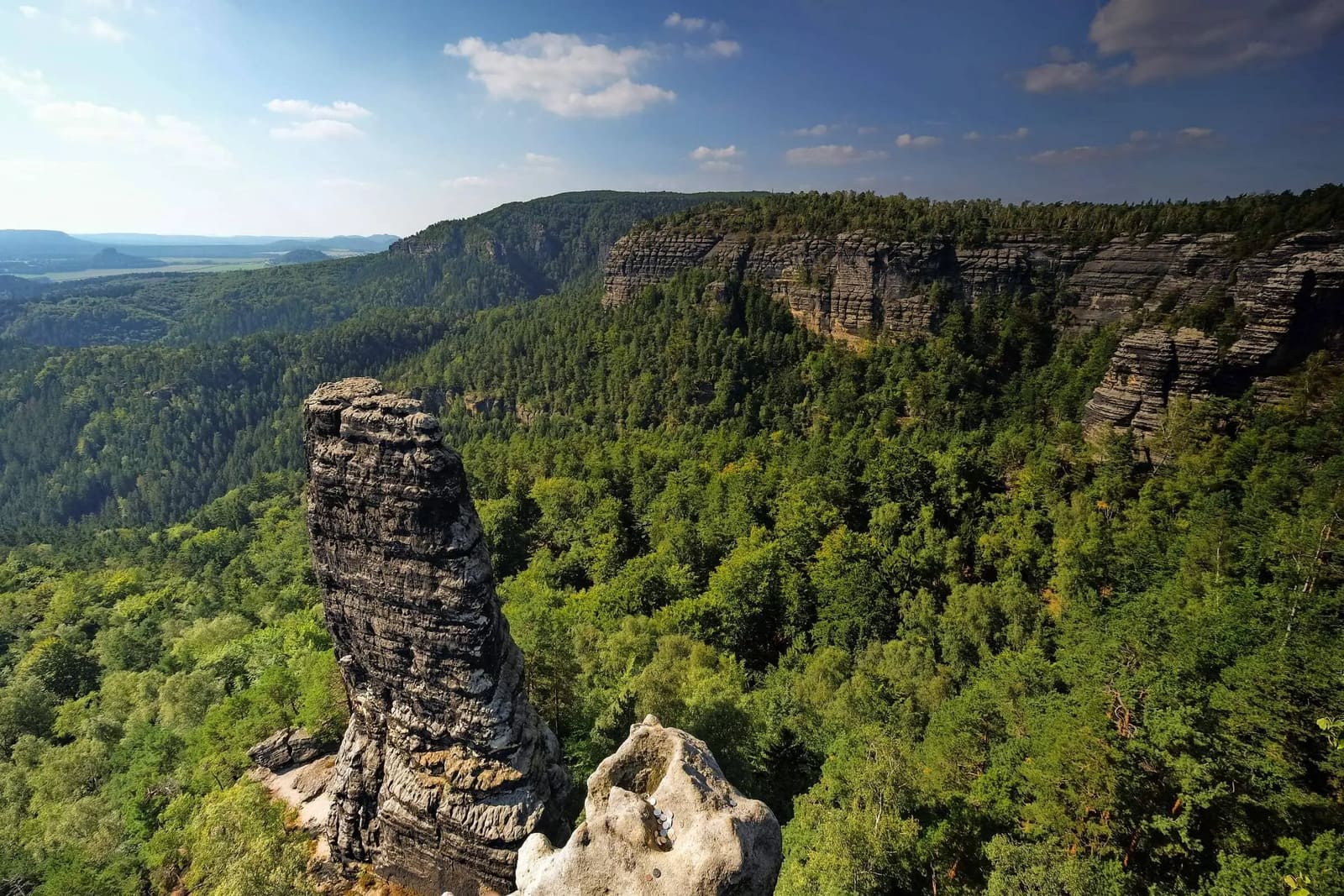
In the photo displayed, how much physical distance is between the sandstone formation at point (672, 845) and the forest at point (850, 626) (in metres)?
8.31

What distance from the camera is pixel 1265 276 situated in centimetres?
5947

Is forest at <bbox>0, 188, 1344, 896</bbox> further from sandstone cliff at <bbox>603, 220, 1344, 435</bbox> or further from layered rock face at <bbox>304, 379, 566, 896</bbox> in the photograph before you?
layered rock face at <bbox>304, 379, 566, 896</bbox>

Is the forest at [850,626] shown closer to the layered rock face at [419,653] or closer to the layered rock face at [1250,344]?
the layered rock face at [1250,344]

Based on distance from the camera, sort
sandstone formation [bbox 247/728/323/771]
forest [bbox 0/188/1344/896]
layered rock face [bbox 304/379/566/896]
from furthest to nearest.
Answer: sandstone formation [bbox 247/728/323/771], layered rock face [bbox 304/379/566/896], forest [bbox 0/188/1344/896]

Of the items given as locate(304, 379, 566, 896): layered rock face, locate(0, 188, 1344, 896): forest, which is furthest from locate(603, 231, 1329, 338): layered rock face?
locate(304, 379, 566, 896): layered rock face

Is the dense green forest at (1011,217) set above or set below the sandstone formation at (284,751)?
above

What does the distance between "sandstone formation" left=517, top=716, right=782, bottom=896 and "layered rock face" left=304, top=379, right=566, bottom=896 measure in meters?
9.78

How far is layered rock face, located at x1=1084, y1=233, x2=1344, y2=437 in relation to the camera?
54.3m

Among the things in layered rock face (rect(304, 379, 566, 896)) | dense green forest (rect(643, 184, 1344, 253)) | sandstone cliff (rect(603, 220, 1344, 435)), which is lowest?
layered rock face (rect(304, 379, 566, 896))

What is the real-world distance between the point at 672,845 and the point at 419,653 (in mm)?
13948

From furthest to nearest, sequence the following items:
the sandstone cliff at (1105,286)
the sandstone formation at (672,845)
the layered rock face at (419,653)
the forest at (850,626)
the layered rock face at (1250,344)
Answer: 1. the sandstone cliff at (1105,286)
2. the layered rock face at (1250,344)
3. the layered rock face at (419,653)
4. the forest at (850,626)
5. the sandstone formation at (672,845)

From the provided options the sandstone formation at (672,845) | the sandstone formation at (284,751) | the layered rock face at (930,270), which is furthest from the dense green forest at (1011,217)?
the sandstone formation at (284,751)

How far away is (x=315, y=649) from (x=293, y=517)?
212 ft

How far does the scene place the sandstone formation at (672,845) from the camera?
10.3m
